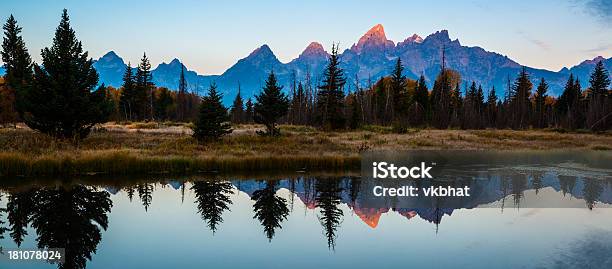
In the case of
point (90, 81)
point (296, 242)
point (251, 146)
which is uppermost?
point (90, 81)

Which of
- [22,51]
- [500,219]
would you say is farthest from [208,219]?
[22,51]

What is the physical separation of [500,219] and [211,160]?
565 inches

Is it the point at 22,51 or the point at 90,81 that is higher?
the point at 22,51

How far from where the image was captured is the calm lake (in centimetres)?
1021

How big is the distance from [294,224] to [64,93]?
788 inches

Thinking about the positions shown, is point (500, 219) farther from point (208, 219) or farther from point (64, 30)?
point (64, 30)

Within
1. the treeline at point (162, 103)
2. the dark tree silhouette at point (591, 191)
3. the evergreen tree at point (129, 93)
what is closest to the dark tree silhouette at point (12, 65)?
the treeline at point (162, 103)

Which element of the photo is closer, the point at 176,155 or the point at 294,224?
the point at 294,224

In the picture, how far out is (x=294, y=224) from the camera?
13.6 m

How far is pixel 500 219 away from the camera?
562 inches

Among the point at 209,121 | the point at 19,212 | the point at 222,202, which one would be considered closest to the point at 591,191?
the point at 222,202

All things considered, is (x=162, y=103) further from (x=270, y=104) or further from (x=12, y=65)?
(x=270, y=104)

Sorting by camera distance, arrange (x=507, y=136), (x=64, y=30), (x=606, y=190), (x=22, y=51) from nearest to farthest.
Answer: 1. (x=606, y=190)
2. (x=64, y=30)
3. (x=507, y=136)
4. (x=22, y=51)

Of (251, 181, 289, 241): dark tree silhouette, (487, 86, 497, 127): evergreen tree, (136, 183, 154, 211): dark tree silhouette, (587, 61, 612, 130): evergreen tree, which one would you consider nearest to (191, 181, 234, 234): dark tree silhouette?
(251, 181, 289, 241): dark tree silhouette
